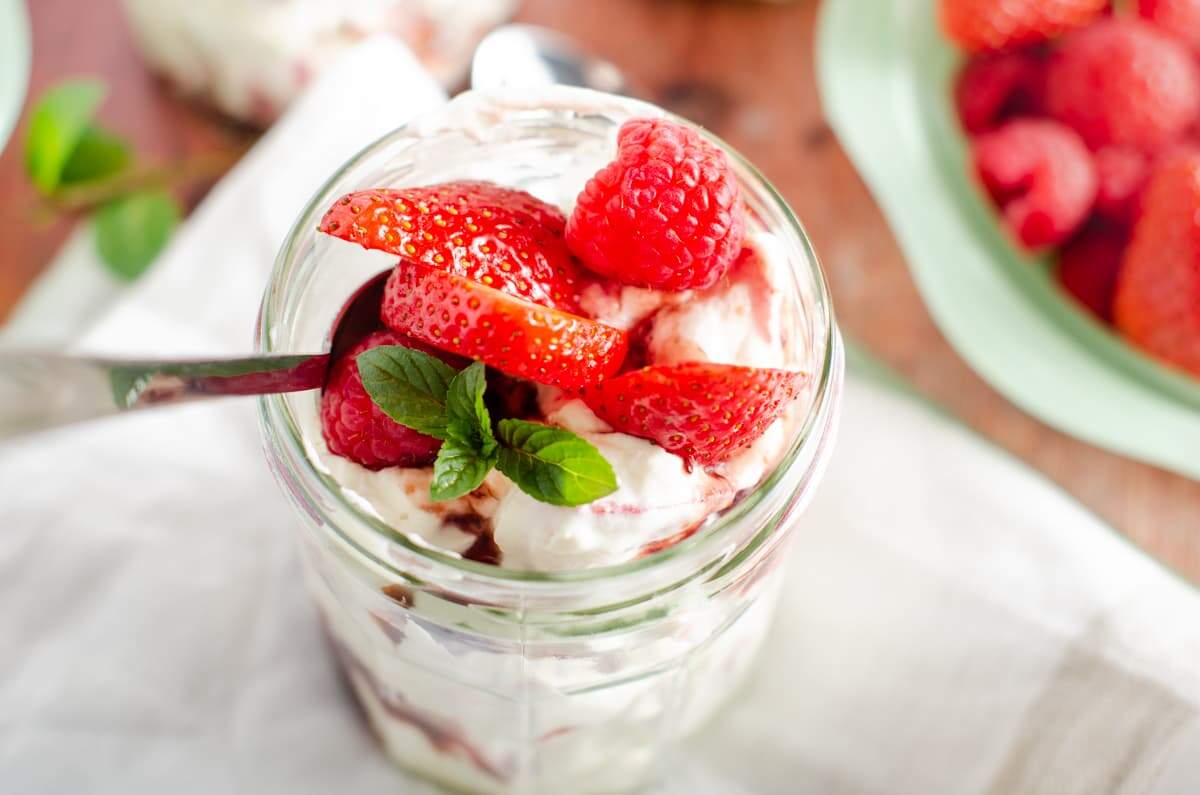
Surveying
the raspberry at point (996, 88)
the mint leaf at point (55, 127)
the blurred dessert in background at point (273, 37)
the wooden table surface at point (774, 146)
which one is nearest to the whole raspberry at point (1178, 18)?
the raspberry at point (996, 88)

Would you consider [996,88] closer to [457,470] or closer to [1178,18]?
[1178,18]

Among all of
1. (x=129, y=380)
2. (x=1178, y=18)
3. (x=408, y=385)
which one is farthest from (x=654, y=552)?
(x=1178, y=18)

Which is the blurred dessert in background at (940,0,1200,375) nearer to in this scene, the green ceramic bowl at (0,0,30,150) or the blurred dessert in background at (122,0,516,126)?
the blurred dessert in background at (122,0,516,126)

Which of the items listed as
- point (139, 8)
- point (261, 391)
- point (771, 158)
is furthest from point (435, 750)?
point (139, 8)

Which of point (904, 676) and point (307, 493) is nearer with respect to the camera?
point (307, 493)

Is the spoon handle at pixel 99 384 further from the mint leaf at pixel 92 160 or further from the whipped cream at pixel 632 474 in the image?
the mint leaf at pixel 92 160

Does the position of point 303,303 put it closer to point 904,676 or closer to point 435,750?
point 435,750
